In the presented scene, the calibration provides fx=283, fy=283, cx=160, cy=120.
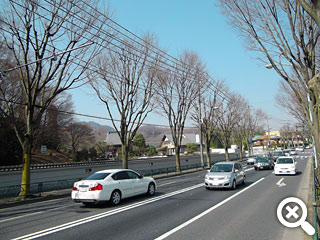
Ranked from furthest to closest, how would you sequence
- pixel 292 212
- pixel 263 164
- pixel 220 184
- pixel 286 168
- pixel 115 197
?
pixel 263 164, pixel 286 168, pixel 220 184, pixel 115 197, pixel 292 212

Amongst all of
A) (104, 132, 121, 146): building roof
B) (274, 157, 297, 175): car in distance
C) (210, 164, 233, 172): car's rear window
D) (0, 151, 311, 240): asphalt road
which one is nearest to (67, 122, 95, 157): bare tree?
(104, 132, 121, 146): building roof

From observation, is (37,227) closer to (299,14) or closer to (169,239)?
(169,239)

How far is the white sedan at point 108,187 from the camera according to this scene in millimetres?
11420

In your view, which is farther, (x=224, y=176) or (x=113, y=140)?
(x=113, y=140)

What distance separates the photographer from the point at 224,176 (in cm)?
1541

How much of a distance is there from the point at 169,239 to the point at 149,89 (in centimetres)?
1974

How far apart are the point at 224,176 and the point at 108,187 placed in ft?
22.1

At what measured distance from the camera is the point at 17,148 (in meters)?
29.6

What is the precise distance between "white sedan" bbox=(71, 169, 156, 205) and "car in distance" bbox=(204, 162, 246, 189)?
3926mm

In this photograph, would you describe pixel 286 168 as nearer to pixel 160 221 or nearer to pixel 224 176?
pixel 224 176

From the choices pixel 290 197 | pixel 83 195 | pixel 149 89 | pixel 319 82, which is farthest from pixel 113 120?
pixel 319 82

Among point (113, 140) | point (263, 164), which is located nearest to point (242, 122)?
point (263, 164)

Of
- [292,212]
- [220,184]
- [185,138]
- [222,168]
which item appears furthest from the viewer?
[185,138]

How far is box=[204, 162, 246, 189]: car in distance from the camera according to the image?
50.3 ft
